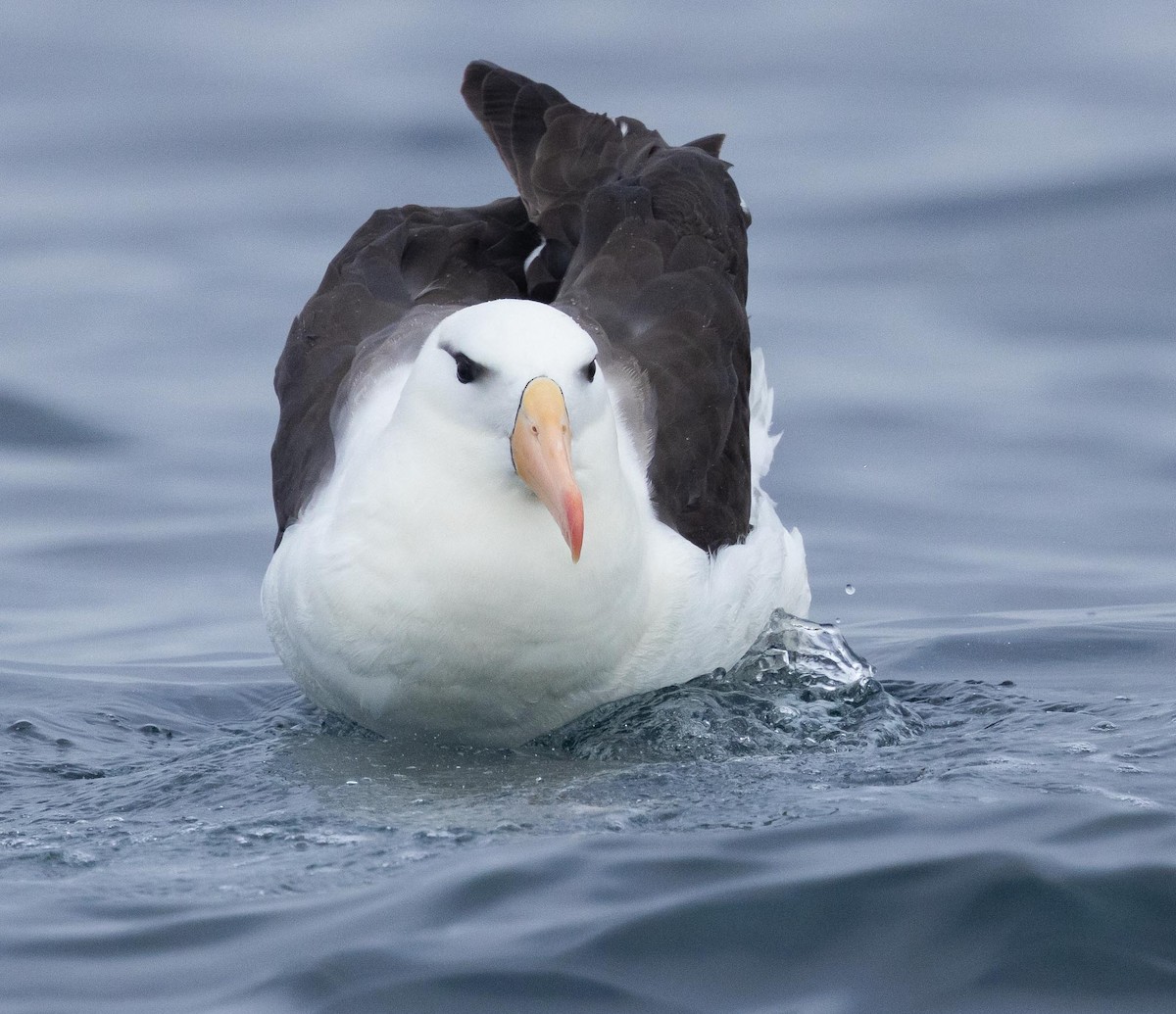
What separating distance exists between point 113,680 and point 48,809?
271 cm

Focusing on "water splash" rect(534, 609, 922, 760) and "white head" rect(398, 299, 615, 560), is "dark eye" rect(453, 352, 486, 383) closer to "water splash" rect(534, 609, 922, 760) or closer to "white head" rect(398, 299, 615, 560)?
"white head" rect(398, 299, 615, 560)

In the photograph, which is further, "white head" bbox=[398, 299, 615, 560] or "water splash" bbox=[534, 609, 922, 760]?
"water splash" bbox=[534, 609, 922, 760]

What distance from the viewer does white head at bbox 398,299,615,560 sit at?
19.6ft

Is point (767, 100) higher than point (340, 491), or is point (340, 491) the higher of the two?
point (767, 100)

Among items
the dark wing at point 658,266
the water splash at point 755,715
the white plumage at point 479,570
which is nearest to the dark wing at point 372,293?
the dark wing at point 658,266

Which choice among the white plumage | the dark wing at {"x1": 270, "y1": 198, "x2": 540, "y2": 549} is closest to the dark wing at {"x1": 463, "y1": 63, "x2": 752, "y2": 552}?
the dark wing at {"x1": 270, "y1": 198, "x2": 540, "y2": 549}

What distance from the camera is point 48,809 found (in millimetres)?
6004

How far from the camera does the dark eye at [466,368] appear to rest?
6.21 metres

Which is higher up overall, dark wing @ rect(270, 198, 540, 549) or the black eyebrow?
dark wing @ rect(270, 198, 540, 549)

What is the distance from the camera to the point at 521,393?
6.11 m

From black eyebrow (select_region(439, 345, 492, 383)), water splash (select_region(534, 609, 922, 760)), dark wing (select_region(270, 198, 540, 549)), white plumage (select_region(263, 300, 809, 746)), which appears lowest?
water splash (select_region(534, 609, 922, 760))

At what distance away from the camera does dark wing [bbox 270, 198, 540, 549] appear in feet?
24.6

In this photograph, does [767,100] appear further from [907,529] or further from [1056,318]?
[907,529]

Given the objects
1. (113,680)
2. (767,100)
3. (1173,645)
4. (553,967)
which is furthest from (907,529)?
(553,967)
